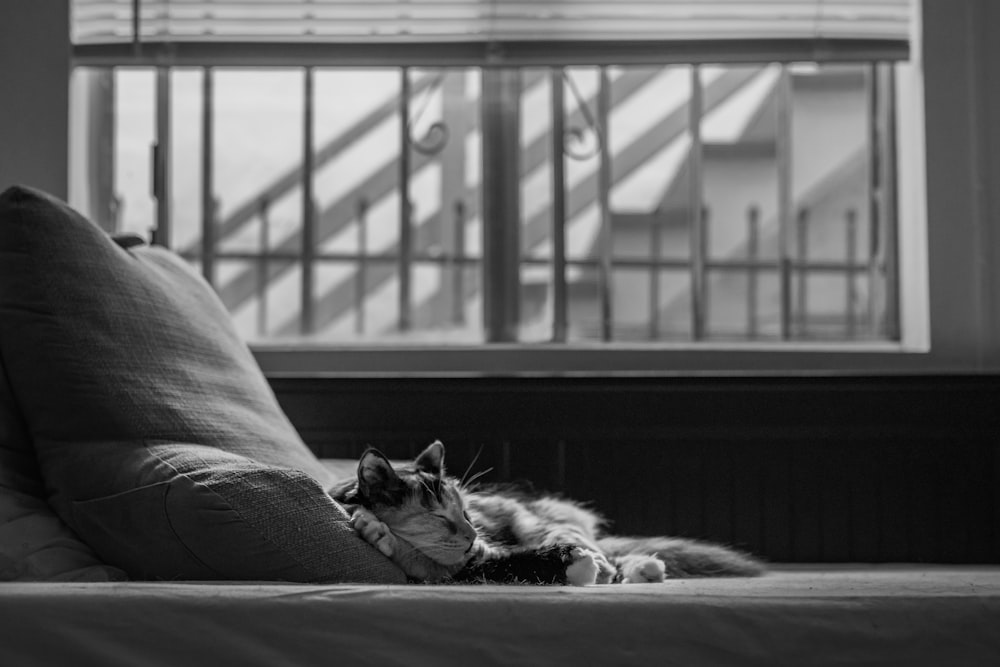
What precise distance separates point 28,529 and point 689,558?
3.30 feet

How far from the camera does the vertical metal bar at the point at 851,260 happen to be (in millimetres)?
3146

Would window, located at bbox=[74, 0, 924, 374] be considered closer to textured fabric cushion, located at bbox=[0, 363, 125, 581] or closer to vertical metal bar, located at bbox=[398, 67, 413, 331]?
vertical metal bar, located at bbox=[398, 67, 413, 331]

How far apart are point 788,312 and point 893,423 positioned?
2.02ft

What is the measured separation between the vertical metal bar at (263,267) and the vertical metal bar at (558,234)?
0.79 metres

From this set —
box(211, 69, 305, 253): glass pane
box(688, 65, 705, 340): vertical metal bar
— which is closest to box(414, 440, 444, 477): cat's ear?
box(688, 65, 705, 340): vertical metal bar

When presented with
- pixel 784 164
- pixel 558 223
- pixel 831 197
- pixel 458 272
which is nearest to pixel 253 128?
pixel 458 272

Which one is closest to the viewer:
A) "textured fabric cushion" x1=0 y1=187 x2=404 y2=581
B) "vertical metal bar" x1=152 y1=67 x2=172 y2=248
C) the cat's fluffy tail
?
"textured fabric cushion" x1=0 y1=187 x2=404 y2=581

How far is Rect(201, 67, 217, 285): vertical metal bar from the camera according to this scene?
2.85 metres

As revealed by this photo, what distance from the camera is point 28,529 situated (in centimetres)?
138

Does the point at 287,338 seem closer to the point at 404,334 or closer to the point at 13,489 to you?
the point at 404,334

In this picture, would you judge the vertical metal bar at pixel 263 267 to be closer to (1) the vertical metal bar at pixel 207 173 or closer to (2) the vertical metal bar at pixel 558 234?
(1) the vertical metal bar at pixel 207 173

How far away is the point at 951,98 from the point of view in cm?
261

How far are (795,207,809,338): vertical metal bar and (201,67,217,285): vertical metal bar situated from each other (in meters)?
1.66

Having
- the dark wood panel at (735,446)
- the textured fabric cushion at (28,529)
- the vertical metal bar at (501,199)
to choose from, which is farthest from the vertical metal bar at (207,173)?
the textured fabric cushion at (28,529)
